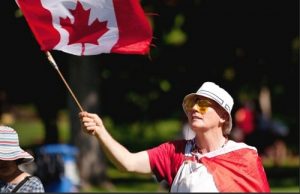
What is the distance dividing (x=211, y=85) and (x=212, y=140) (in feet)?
1.36

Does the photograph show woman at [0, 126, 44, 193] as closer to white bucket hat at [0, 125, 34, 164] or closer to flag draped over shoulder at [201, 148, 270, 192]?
white bucket hat at [0, 125, 34, 164]

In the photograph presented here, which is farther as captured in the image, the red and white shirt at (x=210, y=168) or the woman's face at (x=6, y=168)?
the woman's face at (x=6, y=168)

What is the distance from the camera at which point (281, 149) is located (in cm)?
2623

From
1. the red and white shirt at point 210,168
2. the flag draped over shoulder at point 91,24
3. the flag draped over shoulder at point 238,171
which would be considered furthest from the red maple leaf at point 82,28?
the flag draped over shoulder at point 238,171

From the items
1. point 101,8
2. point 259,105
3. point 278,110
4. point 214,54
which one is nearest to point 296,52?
point 214,54

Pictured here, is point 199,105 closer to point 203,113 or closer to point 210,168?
point 203,113

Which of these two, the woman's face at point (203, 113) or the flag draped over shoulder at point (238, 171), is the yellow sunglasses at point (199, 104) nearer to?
the woman's face at point (203, 113)

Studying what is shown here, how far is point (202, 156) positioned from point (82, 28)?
5.54ft

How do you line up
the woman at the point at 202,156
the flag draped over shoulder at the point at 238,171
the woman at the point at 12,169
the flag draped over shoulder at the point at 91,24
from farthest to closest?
the flag draped over shoulder at the point at 91,24 → the woman at the point at 12,169 → the flag draped over shoulder at the point at 238,171 → the woman at the point at 202,156

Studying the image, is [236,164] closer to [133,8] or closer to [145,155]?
[145,155]

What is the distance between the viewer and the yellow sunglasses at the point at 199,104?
7219 millimetres

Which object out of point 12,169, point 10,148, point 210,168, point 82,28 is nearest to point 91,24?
point 82,28

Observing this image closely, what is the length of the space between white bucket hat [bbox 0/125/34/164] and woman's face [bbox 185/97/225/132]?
1.20 m

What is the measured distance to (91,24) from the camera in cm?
820
